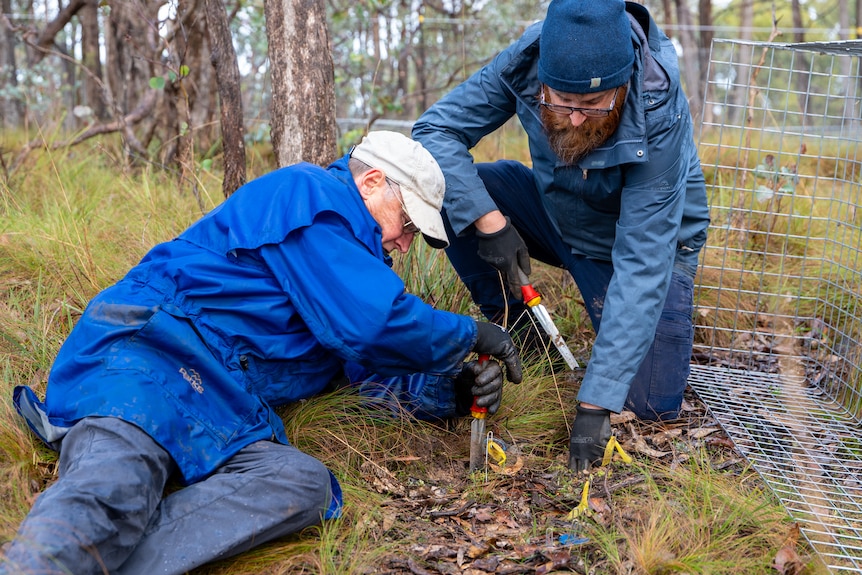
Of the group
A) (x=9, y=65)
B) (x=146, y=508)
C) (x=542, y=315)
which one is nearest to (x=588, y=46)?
(x=542, y=315)

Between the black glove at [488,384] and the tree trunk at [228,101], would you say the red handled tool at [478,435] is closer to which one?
the black glove at [488,384]

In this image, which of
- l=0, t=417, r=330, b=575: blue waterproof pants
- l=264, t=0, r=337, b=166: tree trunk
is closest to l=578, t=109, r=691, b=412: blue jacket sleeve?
l=0, t=417, r=330, b=575: blue waterproof pants

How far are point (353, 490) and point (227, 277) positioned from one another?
0.81m

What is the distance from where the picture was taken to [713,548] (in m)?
2.29

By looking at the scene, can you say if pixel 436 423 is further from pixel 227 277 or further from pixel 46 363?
pixel 46 363

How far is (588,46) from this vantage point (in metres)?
2.58

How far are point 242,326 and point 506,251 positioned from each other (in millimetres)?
1148

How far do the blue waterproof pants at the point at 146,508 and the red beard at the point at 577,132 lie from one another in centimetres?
149

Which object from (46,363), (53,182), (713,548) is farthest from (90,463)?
(53,182)

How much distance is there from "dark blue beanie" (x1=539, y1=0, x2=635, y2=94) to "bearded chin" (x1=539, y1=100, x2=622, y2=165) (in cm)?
18

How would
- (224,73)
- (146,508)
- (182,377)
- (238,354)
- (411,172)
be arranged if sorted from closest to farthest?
(146,508) < (182,377) < (238,354) < (411,172) < (224,73)

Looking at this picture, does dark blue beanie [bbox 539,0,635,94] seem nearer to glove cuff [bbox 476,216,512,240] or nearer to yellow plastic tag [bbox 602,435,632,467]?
glove cuff [bbox 476,216,512,240]

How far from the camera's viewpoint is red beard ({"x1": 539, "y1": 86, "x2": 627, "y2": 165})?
111 inches

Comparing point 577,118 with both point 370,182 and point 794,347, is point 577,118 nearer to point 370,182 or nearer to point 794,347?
point 370,182
